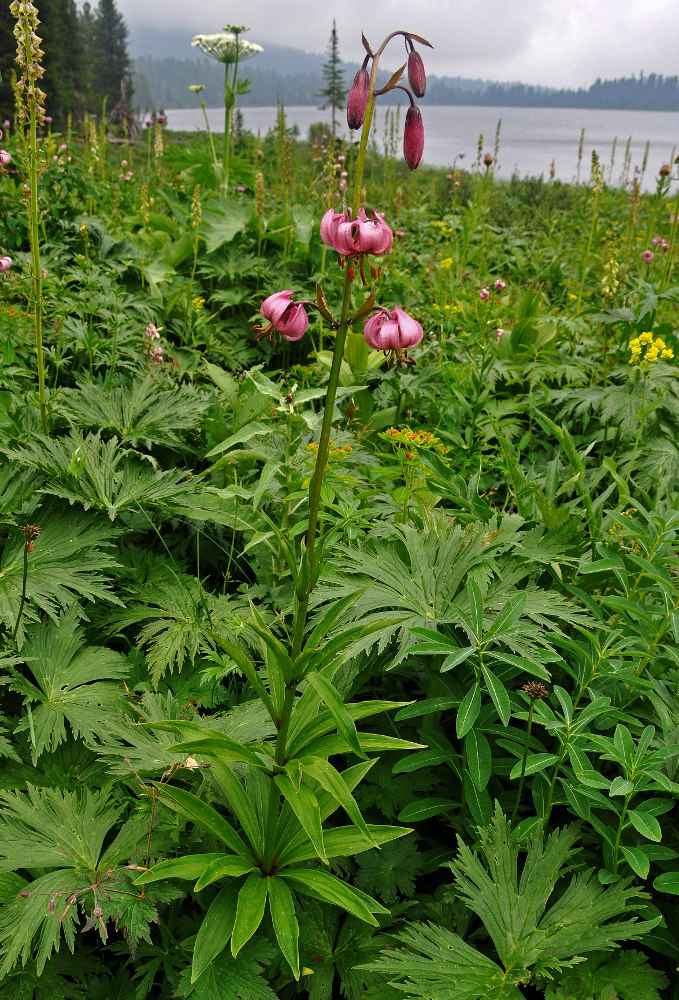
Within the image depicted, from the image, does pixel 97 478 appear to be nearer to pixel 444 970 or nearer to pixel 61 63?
pixel 444 970

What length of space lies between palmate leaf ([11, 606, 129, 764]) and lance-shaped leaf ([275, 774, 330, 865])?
1.94ft

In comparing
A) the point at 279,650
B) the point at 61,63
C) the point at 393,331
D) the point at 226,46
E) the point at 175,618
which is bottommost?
the point at 175,618

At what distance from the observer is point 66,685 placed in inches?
64.5

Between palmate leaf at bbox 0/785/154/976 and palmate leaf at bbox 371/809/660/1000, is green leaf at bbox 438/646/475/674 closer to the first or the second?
palmate leaf at bbox 371/809/660/1000

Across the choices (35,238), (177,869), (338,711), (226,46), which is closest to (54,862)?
(177,869)

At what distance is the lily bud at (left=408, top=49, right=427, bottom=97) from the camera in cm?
112

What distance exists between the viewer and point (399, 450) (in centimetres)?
199

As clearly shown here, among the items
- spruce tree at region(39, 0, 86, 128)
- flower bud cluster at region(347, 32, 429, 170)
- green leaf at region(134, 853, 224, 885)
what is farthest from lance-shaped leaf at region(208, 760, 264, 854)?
spruce tree at region(39, 0, 86, 128)

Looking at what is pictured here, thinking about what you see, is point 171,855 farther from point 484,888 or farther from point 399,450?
point 399,450

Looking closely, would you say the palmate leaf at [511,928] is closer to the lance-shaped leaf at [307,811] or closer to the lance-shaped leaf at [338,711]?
the lance-shaped leaf at [307,811]

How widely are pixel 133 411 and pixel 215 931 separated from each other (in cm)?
172

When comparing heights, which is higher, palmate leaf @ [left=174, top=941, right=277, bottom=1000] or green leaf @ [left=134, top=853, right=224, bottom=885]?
green leaf @ [left=134, top=853, right=224, bottom=885]

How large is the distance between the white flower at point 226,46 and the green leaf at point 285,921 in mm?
5985

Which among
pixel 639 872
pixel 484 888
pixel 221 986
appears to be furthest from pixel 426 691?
pixel 221 986
